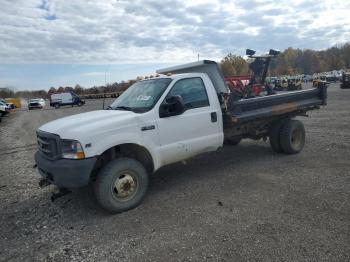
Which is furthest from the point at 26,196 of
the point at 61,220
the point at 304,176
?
the point at 304,176

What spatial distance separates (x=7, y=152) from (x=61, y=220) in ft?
22.3

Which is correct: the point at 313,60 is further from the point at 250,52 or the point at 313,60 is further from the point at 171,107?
the point at 171,107

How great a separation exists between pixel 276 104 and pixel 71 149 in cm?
441

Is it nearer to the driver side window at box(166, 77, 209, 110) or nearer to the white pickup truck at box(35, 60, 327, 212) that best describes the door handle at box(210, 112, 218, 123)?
the white pickup truck at box(35, 60, 327, 212)

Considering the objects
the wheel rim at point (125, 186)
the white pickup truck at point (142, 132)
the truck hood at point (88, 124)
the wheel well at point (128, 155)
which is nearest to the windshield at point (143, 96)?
the white pickup truck at point (142, 132)

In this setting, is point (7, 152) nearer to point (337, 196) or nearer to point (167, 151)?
point (167, 151)

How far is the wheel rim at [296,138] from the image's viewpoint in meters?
7.35

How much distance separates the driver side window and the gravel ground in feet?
4.64

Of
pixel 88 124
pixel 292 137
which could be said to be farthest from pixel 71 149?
pixel 292 137

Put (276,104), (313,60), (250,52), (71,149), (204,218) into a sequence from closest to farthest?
(204,218) → (71,149) → (276,104) → (250,52) → (313,60)

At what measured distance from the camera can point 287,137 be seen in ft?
23.4

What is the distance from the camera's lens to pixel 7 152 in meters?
10.4

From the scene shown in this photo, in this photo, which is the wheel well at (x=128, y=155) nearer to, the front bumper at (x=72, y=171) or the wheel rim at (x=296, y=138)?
the front bumper at (x=72, y=171)

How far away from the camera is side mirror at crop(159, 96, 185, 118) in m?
5.11
